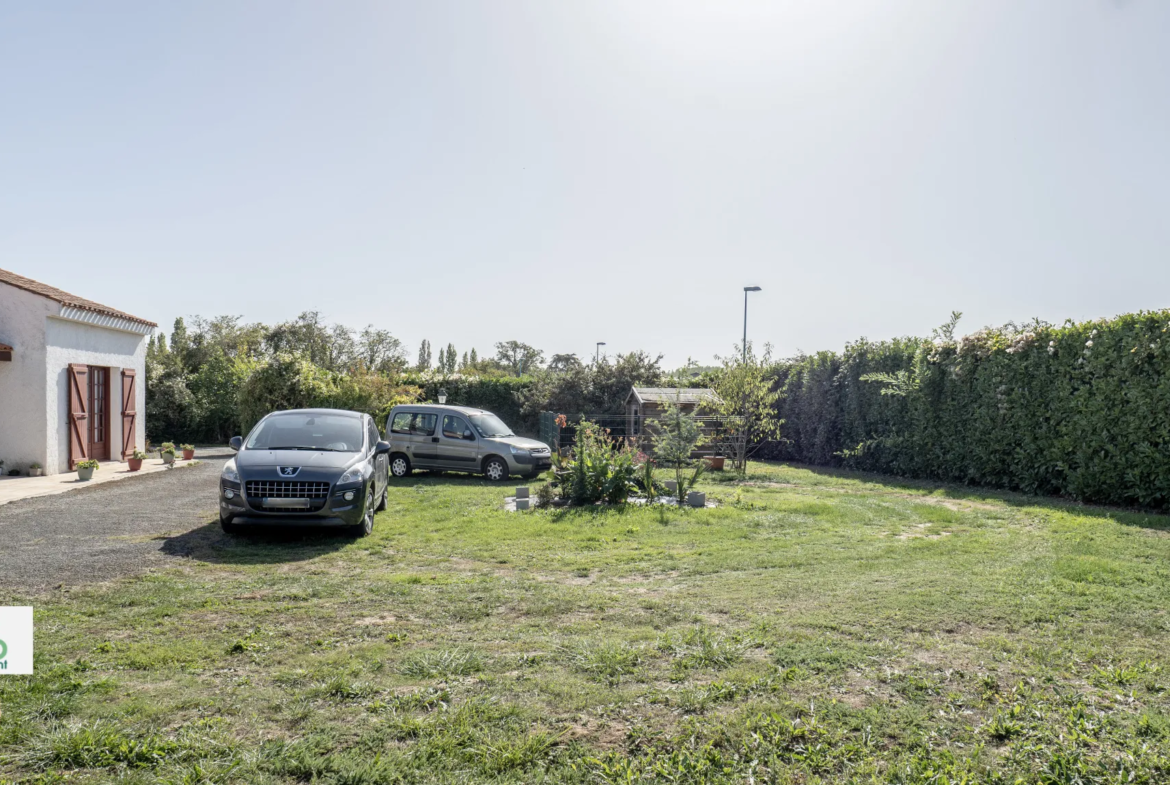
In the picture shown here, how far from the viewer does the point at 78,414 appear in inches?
654

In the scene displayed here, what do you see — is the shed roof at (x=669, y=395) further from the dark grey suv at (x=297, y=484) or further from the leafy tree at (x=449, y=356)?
the leafy tree at (x=449, y=356)

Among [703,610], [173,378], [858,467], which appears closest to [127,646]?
[703,610]

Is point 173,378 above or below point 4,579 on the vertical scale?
above

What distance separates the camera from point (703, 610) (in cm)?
554

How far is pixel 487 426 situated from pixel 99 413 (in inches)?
384

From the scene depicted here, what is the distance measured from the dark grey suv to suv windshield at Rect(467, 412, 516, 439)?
6.80 metres

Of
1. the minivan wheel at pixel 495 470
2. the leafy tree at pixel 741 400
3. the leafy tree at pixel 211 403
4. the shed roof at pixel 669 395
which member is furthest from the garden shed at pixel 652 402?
the leafy tree at pixel 211 403

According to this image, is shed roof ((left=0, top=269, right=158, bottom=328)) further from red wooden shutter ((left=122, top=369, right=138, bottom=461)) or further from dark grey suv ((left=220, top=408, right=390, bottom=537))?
dark grey suv ((left=220, top=408, right=390, bottom=537))

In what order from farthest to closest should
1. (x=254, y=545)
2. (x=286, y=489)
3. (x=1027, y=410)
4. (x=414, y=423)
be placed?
(x=414, y=423)
(x=1027, y=410)
(x=286, y=489)
(x=254, y=545)

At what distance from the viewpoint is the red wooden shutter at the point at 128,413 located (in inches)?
746

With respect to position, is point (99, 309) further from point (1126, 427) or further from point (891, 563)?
point (1126, 427)

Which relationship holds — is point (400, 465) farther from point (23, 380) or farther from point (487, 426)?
point (23, 380)

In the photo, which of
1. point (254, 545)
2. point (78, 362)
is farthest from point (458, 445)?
point (78, 362)

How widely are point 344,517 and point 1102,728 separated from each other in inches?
291
